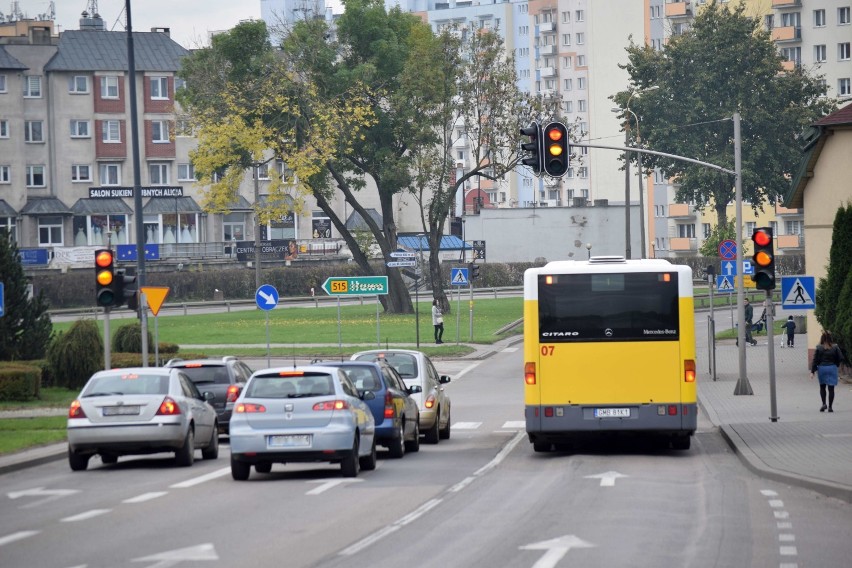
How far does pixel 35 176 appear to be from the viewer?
10006 cm

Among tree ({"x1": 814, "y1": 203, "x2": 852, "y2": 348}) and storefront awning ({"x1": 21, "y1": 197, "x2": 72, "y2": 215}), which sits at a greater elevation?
A: storefront awning ({"x1": 21, "y1": 197, "x2": 72, "y2": 215})

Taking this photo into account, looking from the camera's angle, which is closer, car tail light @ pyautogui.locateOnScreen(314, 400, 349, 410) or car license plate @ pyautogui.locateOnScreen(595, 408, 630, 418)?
car tail light @ pyautogui.locateOnScreen(314, 400, 349, 410)

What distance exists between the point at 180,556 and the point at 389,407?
10.1 m

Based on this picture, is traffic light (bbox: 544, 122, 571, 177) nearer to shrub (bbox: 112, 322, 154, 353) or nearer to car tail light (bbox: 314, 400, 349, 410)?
car tail light (bbox: 314, 400, 349, 410)

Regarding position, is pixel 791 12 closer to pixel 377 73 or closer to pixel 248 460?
pixel 377 73

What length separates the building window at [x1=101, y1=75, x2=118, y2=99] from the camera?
334 ft

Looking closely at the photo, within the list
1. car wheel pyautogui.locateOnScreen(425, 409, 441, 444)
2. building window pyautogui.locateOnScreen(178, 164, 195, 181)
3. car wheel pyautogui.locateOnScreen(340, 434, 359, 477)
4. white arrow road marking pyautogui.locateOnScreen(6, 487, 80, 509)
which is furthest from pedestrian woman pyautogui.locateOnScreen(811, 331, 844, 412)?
building window pyautogui.locateOnScreen(178, 164, 195, 181)

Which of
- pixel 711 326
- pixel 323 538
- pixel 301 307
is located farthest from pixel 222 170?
pixel 323 538

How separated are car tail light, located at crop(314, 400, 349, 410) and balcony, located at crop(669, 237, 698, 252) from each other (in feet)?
361

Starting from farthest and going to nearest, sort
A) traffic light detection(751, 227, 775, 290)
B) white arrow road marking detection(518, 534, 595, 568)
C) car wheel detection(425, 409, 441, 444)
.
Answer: car wheel detection(425, 409, 441, 444)
traffic light detection(751, 227, 775, 290)
white arrow road marking detection(518, 534, 595, 568)

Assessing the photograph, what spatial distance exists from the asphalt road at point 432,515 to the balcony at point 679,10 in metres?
108

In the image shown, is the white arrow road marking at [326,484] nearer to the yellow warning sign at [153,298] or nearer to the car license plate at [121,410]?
the car license plate at [121,410]

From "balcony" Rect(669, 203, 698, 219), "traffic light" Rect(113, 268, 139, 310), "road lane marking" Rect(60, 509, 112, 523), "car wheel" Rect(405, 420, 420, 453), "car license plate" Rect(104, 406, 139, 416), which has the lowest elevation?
"car wheel" Rect(405, 420, 420, 453)

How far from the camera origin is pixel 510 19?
19400 centimetres
